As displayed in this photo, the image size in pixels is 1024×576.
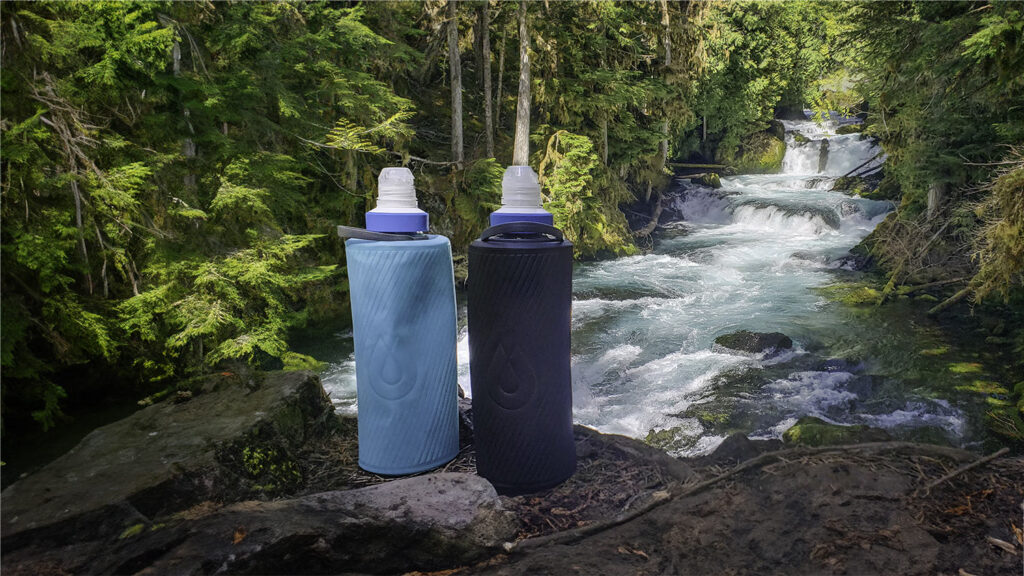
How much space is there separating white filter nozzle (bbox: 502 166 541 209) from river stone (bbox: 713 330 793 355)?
22.5ft

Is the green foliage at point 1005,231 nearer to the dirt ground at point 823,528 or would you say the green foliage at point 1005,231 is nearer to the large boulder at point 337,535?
the dirt ground at point 823,528

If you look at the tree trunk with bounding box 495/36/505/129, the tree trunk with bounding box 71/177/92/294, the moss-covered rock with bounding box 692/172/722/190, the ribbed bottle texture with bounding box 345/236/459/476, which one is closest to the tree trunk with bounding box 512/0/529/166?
the tree trunk with bounding box 495/36/505/129

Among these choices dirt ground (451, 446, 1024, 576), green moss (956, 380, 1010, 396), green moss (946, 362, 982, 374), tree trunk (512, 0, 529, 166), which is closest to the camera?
dirt ground (451, 446, 1024, 576)

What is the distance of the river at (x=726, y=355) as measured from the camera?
5848mm

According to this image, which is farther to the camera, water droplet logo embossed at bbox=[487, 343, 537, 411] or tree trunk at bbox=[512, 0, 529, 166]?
tree trunk at bbox=[512, 0, 529, 166]

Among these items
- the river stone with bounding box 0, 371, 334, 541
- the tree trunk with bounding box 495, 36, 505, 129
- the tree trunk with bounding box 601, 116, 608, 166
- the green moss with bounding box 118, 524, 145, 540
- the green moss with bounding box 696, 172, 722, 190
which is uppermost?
the tree trunk with bounding box 495, 36, 505, 129

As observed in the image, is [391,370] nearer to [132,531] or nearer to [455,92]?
[132,531]

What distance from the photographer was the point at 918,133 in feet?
31.2

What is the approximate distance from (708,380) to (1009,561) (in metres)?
5.73

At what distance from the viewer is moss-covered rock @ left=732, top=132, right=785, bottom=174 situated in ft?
91.4

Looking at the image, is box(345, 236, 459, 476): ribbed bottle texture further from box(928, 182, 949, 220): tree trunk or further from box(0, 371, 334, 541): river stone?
box(928, 182, 949, 220): tree trunk

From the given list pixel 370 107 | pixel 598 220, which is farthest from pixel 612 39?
pixel 370 107

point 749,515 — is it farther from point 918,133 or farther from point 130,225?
point 918,133

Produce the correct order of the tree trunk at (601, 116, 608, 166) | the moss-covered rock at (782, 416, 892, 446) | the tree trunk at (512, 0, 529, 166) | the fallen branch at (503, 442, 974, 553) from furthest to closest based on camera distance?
1. the tree trunk at (601, 116, 608, 166)
2. the tree trunk at (512, 0, 529, 166)
3. the moss-covered rock at (782, 416, 892, 446)
4. the fallen branch at (503, 442, 974, 553)
